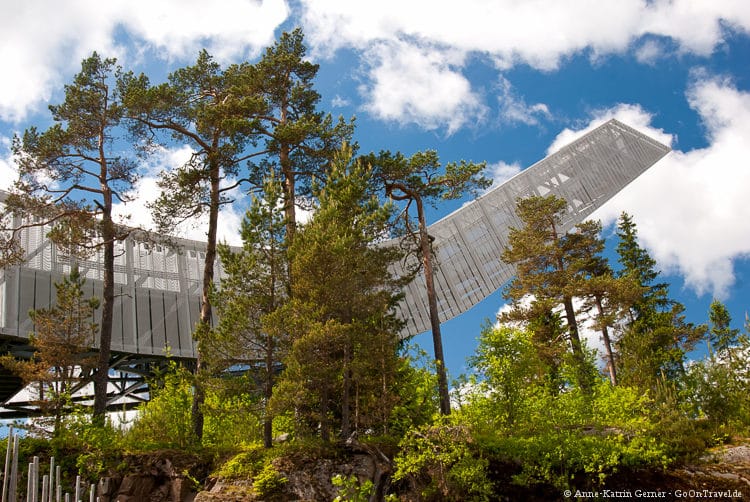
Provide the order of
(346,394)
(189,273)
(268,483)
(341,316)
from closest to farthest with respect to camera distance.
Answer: (268,483)
(346,394)
(341,316)
(189,273)

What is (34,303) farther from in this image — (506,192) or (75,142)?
(506,192)

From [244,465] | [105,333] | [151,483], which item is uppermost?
[105,333]

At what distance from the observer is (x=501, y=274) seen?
121 feet

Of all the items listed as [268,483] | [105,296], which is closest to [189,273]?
[105,296]

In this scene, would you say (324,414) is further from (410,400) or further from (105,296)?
(105,296)

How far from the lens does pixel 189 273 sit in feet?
116

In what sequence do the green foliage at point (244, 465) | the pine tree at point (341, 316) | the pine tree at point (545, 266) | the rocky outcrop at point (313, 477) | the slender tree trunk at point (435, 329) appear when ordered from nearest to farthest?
the rocky outcrop at point (313, 477) < the green foliage at point (244, 465) < the pine tree at point (341, 316) < the slender tree trunk at point (435, 329) < the pine tree at point (545, 266)

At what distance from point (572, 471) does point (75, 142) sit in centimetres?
1680

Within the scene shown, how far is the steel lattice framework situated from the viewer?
2897cm

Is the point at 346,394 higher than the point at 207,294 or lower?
lower

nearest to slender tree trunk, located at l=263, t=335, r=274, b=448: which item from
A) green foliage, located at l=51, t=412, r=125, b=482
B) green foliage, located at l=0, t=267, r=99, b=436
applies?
green foliage, located at l=51, t=412, r=125, b=482

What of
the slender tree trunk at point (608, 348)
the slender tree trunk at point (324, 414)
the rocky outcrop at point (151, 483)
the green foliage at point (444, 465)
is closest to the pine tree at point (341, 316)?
the slender tree trunk at point (324, 414)

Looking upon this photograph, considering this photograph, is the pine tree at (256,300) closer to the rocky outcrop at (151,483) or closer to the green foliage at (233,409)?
the green foliage at (233,409)

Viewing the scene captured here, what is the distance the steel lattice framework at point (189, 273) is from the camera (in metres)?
29.0
